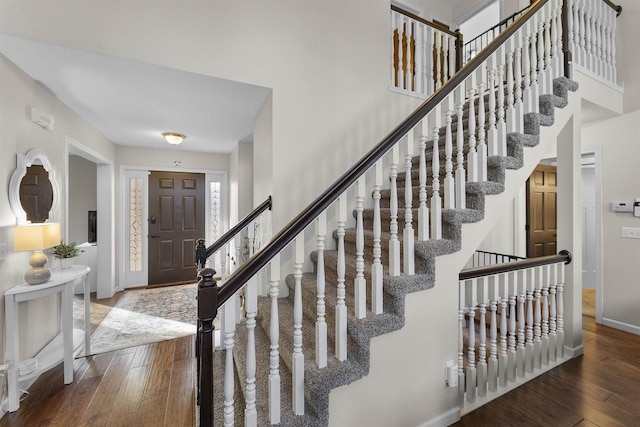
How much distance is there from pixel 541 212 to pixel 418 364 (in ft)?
13.0

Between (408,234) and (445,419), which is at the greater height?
(408,234)

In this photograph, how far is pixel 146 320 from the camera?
11.5ft

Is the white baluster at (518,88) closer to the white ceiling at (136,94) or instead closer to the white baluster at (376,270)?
the white baluster at (376,270)

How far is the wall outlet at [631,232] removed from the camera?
3.15 m

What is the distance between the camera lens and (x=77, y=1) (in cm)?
196

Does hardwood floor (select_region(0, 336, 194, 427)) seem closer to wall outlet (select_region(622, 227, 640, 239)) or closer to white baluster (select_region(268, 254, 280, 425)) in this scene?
white baluster (select_region(268, 254, 280, 425))

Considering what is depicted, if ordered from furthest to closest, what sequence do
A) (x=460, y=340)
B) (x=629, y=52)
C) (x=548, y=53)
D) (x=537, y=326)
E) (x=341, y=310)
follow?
1. (x=629, y=52)
2. (x=548, y=53)
3. (x=537, y=326)
4. (x=460, y=340)
5. (x=341, y=310)

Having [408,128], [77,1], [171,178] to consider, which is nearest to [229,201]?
[171,178]

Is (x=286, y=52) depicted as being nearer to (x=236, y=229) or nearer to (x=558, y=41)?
(x=236, y=229)

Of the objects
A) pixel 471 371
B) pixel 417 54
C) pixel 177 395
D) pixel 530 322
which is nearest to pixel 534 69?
pixel 417 54

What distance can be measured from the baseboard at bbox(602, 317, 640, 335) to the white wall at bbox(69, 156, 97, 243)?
7.61 metres

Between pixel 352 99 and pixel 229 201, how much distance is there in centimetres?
321

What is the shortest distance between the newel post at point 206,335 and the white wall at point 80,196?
520cm

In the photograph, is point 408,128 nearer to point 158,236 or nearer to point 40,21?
point 40,21
